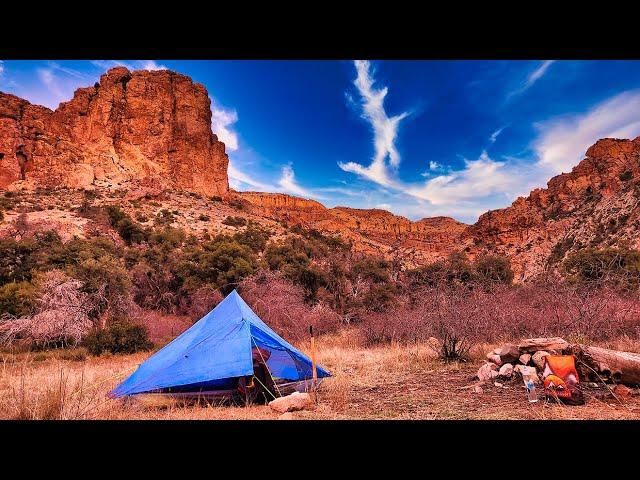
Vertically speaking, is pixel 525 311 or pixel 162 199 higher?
pixel 162 199

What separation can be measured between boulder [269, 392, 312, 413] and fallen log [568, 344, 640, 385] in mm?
4102

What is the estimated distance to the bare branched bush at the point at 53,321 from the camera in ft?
35.6

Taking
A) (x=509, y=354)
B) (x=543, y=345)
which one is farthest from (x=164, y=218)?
(x=543, y=345)

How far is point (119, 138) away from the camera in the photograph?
5047 cm

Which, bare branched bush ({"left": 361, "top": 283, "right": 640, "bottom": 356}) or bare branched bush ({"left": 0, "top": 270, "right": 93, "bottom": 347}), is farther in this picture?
bare branched bush ({"left": 0, "top": 270, "right": 93, "bottom": 347})

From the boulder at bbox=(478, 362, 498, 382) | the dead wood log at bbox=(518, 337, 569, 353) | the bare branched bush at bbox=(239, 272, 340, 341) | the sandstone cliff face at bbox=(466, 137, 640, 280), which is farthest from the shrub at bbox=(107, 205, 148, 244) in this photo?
the sandstone cliff face at bbox=(466, 137, 640, 280)

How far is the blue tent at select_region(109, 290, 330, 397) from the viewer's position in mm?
5707

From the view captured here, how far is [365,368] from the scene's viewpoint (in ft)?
28.2

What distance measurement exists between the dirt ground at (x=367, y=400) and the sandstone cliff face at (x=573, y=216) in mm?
22031

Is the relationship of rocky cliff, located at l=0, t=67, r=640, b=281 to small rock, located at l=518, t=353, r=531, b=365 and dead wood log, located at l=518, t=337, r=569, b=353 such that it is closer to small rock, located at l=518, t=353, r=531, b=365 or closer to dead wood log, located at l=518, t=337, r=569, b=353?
dead wood log, located at l=518, t=337, r=569, b=353

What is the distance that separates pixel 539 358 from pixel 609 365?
0.94m

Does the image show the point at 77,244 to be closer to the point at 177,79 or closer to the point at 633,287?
the point at 633,287
